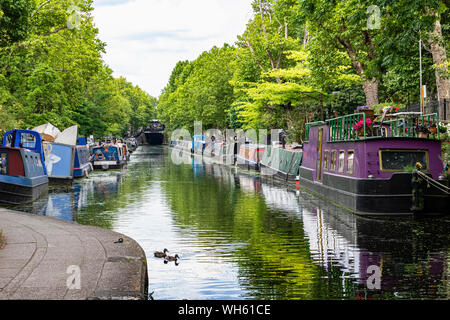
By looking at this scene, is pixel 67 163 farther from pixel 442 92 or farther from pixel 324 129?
pixel 442 92

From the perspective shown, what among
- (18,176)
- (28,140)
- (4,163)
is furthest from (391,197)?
(28,140)

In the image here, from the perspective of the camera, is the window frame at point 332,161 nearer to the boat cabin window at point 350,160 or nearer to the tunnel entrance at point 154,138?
the boat cabin window at point 350,160

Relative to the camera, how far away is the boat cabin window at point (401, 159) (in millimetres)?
19359

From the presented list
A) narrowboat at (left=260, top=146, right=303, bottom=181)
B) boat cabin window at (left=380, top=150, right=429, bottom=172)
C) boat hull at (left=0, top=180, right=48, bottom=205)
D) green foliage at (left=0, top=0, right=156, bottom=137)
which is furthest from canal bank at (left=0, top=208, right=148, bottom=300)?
narrowboat at (left=260, top=146, right=303, bottom=181)

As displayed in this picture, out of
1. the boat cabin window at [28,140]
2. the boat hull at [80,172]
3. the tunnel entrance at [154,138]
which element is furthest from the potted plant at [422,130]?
the tunnel entrance at [154,138]

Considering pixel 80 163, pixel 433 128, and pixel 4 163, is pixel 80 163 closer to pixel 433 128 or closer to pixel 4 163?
pixel 4 163

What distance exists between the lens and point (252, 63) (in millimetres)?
52500

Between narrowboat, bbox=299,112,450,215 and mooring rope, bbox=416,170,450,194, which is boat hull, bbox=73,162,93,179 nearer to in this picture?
narrowboat, bbox=299,112,450,215

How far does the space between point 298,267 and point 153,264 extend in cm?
300

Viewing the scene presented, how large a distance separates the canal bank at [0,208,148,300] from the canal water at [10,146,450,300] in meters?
0.70

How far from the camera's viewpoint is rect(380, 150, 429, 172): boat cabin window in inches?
762

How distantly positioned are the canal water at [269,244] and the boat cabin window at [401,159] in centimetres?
185

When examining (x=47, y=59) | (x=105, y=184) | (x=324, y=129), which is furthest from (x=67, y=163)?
(x=324, y=129)

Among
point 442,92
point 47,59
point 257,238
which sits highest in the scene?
point 47,59
